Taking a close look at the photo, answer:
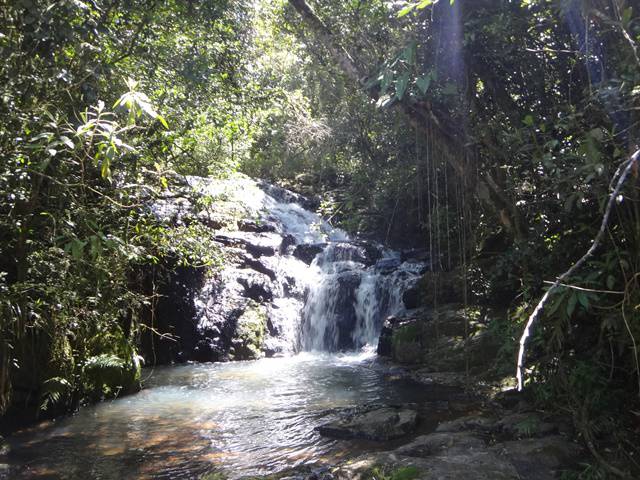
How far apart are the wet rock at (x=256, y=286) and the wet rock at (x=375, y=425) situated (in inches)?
285

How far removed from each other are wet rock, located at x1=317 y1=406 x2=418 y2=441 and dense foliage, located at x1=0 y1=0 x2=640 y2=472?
→ 1.44 meters

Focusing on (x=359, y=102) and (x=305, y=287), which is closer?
(x=359, y=102)

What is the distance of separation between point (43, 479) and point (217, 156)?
19.8 ft

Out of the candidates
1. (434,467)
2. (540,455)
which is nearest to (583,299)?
(540,455)

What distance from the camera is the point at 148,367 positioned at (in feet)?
38.3

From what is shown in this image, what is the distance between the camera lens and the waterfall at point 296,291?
12.9 meters

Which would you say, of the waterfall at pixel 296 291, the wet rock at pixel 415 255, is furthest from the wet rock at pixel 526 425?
the wet rock at pixel 415 255

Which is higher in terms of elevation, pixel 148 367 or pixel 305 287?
pixel 305 287

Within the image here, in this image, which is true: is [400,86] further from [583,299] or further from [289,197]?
[289,197]

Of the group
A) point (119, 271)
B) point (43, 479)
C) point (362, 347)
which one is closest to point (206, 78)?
point (119, 271)

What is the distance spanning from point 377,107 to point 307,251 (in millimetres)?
9809

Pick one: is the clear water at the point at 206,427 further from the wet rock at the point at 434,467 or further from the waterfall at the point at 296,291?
the waterfall at the point at 296,291

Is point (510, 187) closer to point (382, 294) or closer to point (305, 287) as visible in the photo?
point (382, 294)

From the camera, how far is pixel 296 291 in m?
14.7
